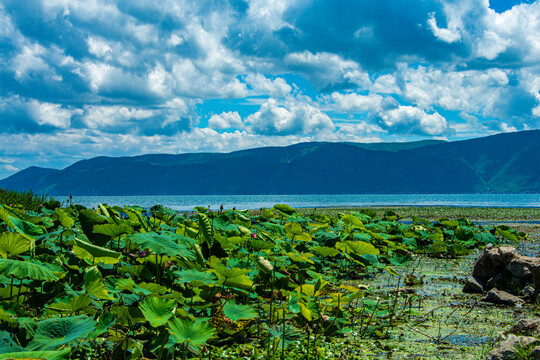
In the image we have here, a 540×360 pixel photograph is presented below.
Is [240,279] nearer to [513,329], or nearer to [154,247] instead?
[154,247]

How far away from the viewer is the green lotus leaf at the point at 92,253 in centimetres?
370

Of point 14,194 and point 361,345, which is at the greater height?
point 14,194

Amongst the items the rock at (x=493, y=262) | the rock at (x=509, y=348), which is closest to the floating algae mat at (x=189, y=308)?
the rock at (x=509, y=348)

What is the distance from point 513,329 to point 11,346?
14.2 feet

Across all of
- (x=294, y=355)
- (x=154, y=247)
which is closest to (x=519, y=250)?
(x=294, y=355)

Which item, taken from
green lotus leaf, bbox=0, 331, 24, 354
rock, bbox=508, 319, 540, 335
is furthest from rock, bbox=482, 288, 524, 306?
green lotus leaf, bbox=0, 331, 24, 354

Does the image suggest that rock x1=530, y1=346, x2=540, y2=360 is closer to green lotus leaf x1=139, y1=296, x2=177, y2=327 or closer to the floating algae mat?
the floating algae mat

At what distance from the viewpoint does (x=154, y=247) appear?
3.54 metres

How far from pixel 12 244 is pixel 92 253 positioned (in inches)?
25.3

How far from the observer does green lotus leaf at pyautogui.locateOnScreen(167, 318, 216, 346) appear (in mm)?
2801

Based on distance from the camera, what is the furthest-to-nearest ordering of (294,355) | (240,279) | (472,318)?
1. (472,318)
2. (240,279)
3. (294,355)

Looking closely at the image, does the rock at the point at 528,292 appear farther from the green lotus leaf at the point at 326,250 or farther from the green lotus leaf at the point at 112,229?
the green lotus leaf at the point at 112,229

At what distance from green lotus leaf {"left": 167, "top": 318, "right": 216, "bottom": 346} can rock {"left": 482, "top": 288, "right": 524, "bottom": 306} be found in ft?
16.1

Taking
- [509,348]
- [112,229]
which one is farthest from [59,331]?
[509,348]
